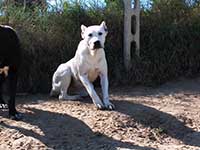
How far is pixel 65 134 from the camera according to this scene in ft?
22.7

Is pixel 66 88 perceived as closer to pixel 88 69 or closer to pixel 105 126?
pixel 88 69

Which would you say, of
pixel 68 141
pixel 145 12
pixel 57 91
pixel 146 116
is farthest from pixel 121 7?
pixel 68 141

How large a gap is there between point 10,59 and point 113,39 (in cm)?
315

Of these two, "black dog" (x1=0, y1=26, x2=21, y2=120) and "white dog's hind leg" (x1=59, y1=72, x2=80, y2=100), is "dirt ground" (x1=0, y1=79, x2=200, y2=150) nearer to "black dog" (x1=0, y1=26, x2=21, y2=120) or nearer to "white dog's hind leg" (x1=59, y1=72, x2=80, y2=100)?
"white dog's hind leg" (x1=59, y1=72, x2=80, y2=100)

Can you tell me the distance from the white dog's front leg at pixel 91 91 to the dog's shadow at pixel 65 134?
500 mm

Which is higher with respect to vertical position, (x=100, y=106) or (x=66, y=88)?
(x=66, y=88)

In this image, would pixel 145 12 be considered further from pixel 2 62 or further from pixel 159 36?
pixel 2 62

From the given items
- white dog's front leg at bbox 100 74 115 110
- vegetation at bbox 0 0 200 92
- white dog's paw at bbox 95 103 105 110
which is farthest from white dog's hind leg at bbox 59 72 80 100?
vegetation at bbox 0 0 200 92

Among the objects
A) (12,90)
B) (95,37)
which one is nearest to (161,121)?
(95,37)

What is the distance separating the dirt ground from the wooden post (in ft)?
4.71

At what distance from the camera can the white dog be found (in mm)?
7747

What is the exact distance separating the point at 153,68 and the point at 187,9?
1.52 metres

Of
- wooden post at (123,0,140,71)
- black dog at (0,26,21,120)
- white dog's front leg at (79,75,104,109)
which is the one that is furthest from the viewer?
wooden post at (123,0,140,71)

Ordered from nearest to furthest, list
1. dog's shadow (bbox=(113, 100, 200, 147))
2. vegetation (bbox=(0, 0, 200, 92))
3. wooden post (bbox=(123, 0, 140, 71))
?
dog's shadow (bbox=(113, 100, 200, 147))
vegetation (bbox=(0, 0, 200, 92))
wooden post (bbox=(123, 0, 140, 71))
